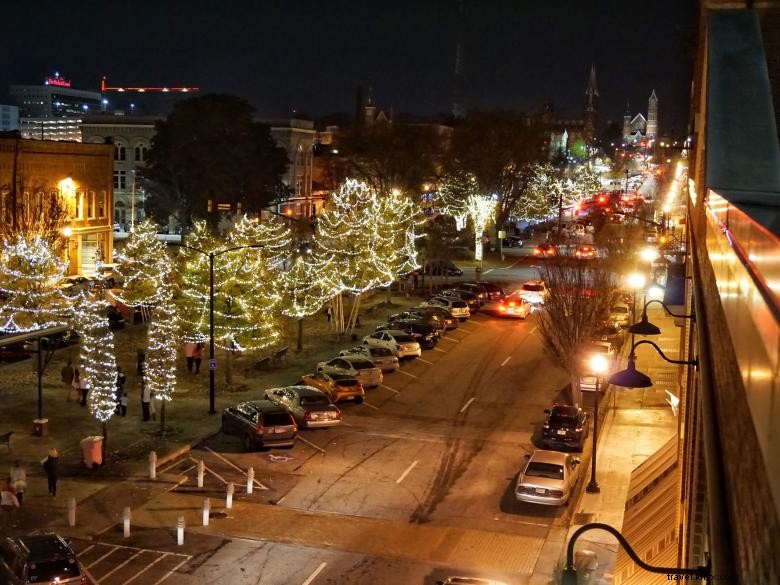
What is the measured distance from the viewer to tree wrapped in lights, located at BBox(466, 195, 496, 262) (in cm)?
7469

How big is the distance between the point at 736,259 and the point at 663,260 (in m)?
37.8

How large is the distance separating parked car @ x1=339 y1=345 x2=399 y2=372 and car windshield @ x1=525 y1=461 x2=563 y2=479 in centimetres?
1415

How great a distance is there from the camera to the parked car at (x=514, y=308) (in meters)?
50.7

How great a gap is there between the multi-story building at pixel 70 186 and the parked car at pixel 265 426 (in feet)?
77.3

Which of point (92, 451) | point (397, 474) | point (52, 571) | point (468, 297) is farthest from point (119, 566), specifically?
point (468, 297)

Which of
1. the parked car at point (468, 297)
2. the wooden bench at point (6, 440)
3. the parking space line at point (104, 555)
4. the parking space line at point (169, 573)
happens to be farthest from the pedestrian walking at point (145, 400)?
the parked car at point (468, 297)

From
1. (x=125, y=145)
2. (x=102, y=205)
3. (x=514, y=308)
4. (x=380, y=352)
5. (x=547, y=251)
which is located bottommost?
(x=380, y=352)

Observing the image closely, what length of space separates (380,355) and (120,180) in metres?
59.1

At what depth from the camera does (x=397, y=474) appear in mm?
24391

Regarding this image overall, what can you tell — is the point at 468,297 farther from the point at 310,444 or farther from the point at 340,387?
the point at 310,444

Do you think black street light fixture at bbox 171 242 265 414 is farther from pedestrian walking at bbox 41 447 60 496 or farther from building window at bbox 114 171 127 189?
building window at bbox 114 171 127 189

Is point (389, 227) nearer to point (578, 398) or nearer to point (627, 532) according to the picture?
point (578, 398)

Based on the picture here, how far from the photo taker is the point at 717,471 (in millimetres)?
5219

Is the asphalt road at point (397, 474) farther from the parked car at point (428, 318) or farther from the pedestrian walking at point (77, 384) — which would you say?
the parked car at point (428, 318)
